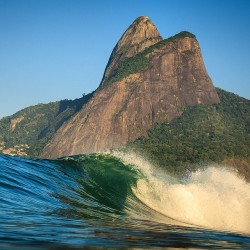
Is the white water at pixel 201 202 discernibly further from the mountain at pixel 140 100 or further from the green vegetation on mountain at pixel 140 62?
the green vegetation on mountain at pixel 140 62

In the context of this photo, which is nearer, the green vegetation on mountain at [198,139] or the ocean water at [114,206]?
the ocean water at [114,206]

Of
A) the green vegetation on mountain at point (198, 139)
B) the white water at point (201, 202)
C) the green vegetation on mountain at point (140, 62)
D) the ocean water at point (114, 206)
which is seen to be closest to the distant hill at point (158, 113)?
the green vegetation on mountain at point (198, 139)

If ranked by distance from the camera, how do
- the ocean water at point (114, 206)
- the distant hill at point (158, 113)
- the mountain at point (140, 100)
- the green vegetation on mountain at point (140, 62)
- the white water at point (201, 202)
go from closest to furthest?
the ocean water at point (114, 206)
the white water at point (201, 202)
the distant hill at point (158, 113)
the mountain at point (140, 100)
the green vegetation on mountain at point (140, 62)

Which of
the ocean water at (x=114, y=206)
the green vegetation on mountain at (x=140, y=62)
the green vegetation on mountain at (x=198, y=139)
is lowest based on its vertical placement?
the ocean water at (x=114, y=206)

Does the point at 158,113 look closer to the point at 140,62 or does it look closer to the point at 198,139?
the point at 198,139

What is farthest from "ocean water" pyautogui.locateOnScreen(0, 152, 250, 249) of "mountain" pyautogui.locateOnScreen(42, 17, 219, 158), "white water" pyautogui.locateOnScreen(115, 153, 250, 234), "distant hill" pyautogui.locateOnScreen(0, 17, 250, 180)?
"mountain" pyautogui.locateOnScreen(42, 17, 219, 158)

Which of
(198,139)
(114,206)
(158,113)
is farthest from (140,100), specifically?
(114,206)

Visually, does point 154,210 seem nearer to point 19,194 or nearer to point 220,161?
point 19,194
